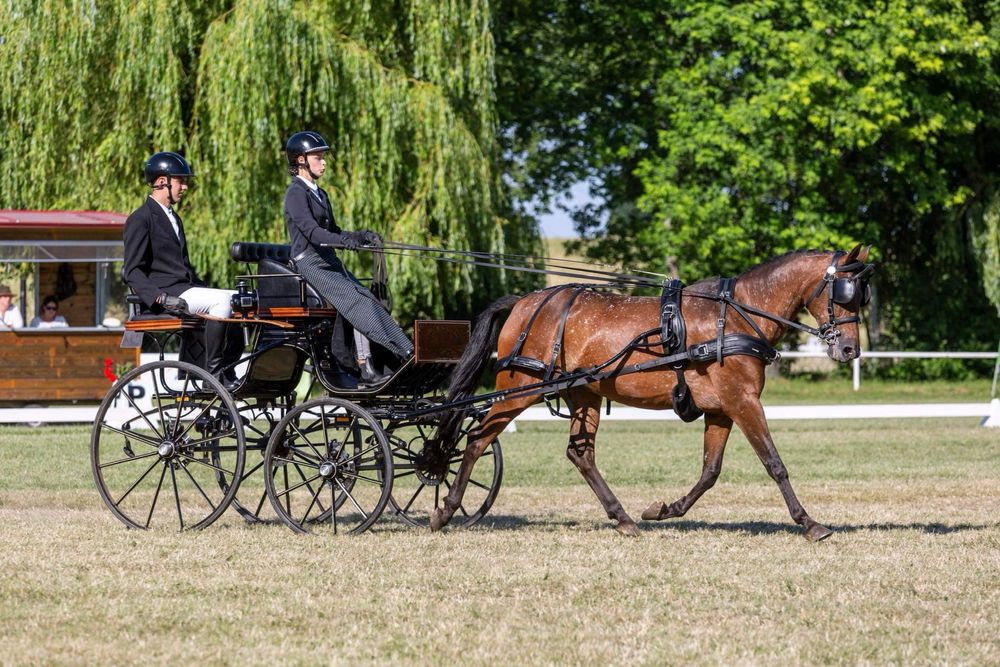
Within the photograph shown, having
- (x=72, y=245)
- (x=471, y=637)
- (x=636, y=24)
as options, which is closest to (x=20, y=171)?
(x=72, y=245)

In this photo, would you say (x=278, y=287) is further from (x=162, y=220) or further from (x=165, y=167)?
(x=165, y=167)

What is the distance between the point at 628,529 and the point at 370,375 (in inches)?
70.8

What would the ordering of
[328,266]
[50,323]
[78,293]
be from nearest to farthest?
[328,266] < [50,323] < [78,293]

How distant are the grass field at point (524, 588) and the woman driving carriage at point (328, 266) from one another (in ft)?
3.73

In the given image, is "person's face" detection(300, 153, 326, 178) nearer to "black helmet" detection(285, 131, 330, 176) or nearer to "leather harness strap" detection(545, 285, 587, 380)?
"black helmet" detection(285, 131, 330, 176)

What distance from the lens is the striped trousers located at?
29.1ft

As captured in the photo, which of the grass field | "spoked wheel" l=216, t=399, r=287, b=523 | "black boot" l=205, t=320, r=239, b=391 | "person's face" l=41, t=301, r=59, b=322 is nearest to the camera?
the grass field

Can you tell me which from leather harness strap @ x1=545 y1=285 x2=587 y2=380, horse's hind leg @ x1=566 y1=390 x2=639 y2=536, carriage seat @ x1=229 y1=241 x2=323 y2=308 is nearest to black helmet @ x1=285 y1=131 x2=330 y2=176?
carriage seat @ x1=229 y1=241 x2=323 y2=308

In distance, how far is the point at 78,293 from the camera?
2053 cm

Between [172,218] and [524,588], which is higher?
[172,218]

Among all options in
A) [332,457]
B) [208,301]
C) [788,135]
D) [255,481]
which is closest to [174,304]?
[208,301]

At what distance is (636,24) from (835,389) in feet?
29.7

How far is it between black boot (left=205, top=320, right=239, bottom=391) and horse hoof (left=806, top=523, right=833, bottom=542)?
11.7 feet

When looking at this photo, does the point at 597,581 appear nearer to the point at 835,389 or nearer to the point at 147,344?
the point at 147,344
